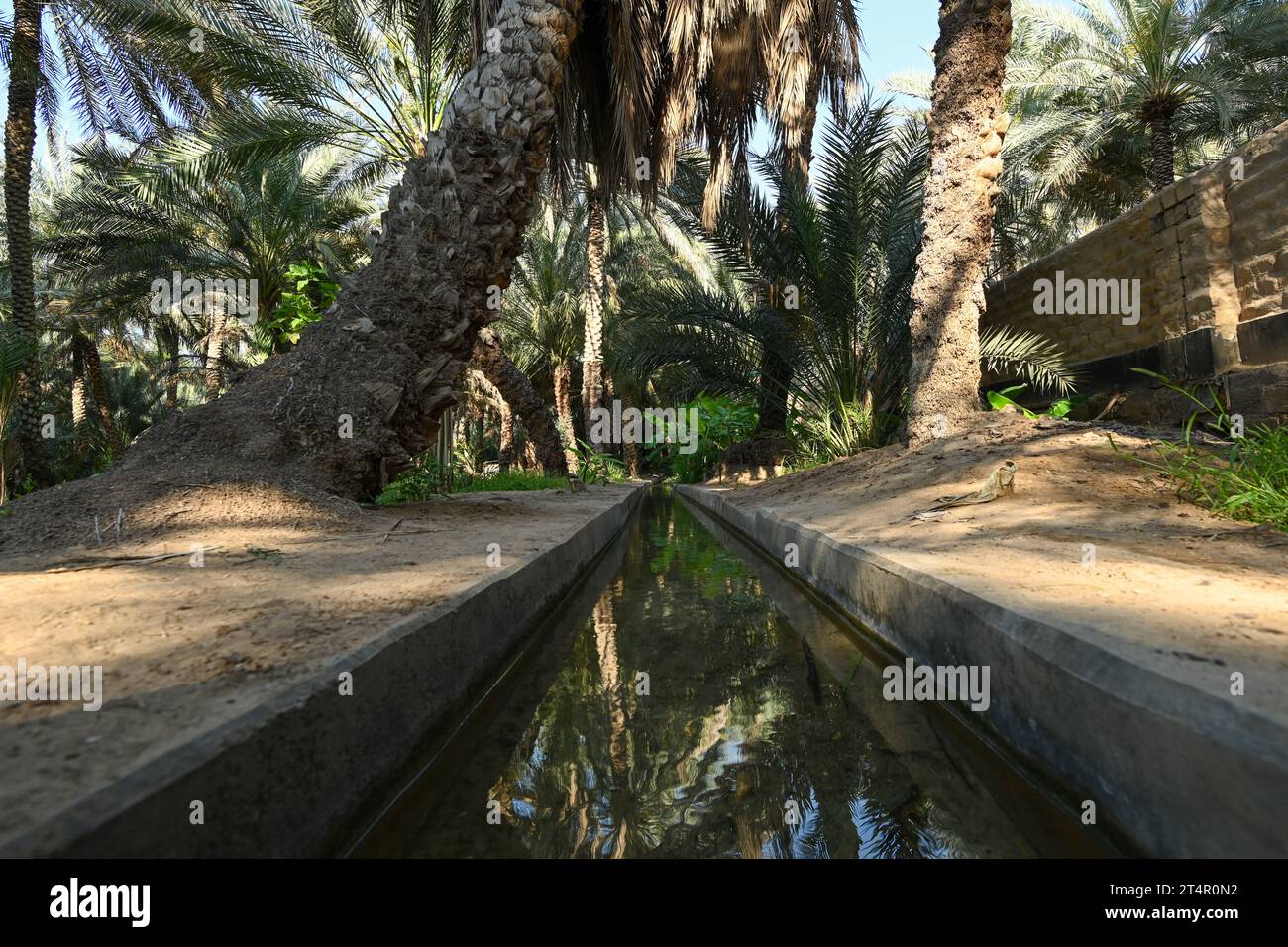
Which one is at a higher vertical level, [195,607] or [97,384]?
[97,384]

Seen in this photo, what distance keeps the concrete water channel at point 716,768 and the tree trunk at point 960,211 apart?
463cm

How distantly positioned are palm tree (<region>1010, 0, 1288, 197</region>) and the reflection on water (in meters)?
16.5

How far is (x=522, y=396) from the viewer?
37.9 ft

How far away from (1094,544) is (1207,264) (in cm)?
437

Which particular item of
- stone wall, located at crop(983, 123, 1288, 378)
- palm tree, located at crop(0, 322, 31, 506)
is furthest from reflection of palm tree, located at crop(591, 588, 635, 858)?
palm tree, located at crop(0, 322, 31, 506)

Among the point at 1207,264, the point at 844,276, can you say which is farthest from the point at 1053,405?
the point at 844,276

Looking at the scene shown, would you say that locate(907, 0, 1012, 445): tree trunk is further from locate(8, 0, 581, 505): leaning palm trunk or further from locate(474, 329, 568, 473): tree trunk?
locate(474, 329, 568, 473): tree trunk

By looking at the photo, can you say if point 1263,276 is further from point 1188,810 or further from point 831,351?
point 1188,810

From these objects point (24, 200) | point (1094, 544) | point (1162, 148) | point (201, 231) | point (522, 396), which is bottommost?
point (1094, 544)

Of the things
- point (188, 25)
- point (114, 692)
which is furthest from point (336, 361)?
point (188, 25)

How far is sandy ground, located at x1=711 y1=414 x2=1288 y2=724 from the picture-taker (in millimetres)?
1699

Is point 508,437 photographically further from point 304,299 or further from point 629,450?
point 304,299

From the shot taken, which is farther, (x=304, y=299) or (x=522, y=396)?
(x=522, y=396)

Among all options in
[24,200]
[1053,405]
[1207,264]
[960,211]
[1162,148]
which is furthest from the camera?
[1162,148]
